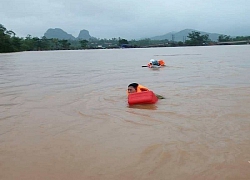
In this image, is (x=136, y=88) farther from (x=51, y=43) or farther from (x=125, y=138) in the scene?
(x=51, y=43)

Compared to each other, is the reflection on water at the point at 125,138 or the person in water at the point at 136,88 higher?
the person in water at the point at 136,88

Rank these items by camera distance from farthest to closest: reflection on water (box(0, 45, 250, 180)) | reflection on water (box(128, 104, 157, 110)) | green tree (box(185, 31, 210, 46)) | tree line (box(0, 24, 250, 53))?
1. green tree (box(185, 31, 210, 46))
2. tree line (box(0, 24, 250, 53))
3. reflection on water (box(128, 104, 157, 110))
4. reflection on water (box(0, 45, 250, 180))

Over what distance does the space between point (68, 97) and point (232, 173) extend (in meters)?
7.38

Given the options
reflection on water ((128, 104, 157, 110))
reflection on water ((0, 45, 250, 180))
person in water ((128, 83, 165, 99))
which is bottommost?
reflection on water ((128, 104, 157, 110))

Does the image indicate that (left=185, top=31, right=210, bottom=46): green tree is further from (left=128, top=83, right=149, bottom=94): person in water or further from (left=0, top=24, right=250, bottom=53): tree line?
(left=128, top=83, right=149, bottom=94): person in water

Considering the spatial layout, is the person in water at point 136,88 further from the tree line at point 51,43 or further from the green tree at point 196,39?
the green tree at point 196,39

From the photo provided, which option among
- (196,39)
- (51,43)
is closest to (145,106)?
(51,43)

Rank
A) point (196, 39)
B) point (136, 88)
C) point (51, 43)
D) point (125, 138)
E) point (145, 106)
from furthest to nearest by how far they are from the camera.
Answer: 1. point (196, 39)
2. point (51, 43)
3. point (136, 88)
4. point (145, 106)
5. point (125, 138)

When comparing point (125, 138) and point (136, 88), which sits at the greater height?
point (136, 88)

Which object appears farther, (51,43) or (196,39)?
(196,39)

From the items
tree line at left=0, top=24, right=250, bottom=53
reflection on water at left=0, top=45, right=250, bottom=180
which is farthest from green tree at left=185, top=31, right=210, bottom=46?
reflection on water at left=0, top=45, right=250, bottom=180

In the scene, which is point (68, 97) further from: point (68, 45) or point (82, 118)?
point (68, 45)

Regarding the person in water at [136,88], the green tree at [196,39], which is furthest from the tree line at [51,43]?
the person in water at [136,88]

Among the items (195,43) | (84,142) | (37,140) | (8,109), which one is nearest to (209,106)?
(84,142)
